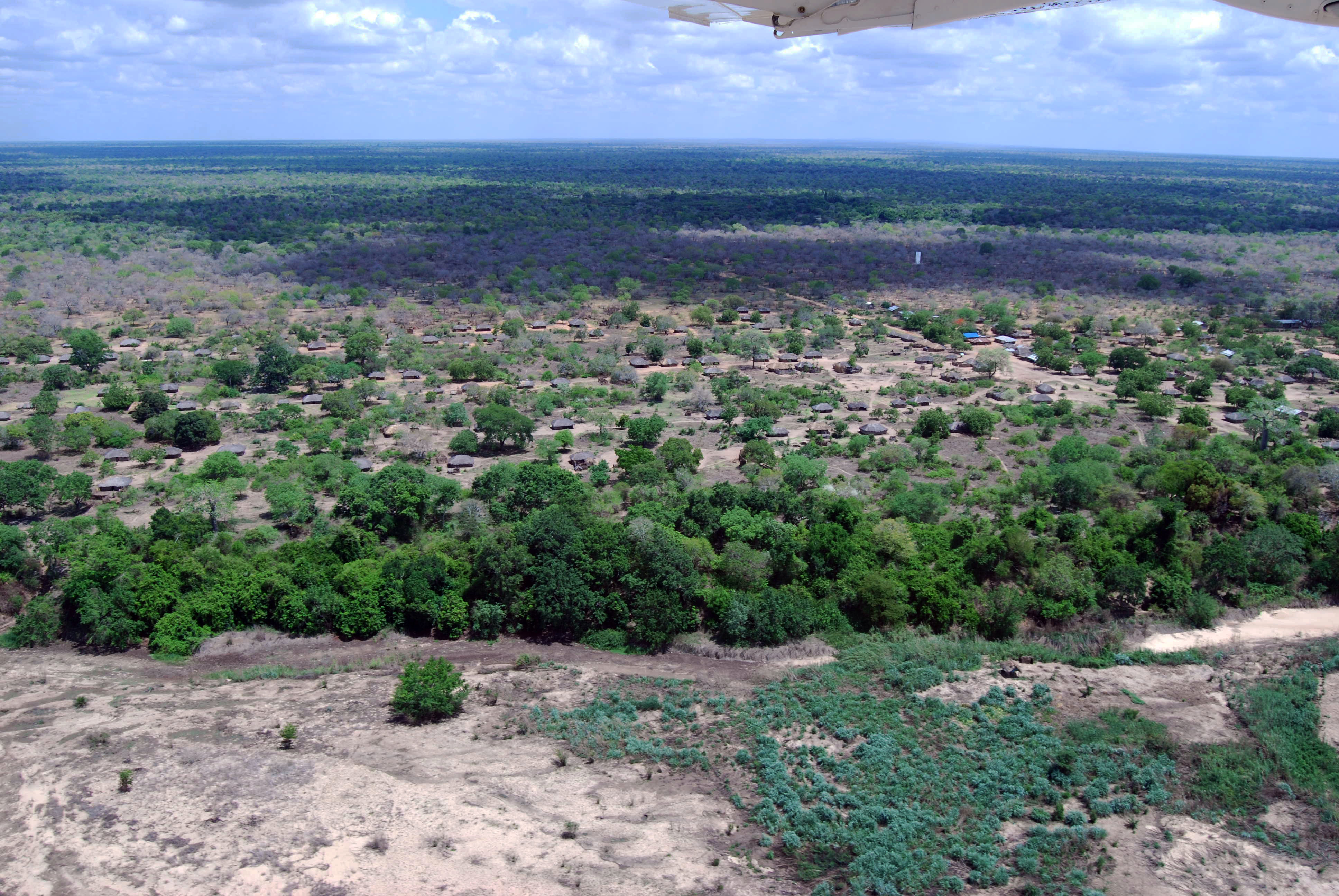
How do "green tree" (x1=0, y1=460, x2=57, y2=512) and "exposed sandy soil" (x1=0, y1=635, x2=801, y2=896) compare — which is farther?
"green tree" (x1=0, y1=460, x2=57, y2=512)

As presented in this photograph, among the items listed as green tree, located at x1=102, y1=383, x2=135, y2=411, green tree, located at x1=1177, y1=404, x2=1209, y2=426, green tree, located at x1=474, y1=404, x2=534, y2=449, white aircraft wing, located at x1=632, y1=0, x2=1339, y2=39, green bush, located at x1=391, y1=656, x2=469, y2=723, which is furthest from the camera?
green tree, located at x1=102, y1=383, x2=135, y2=411

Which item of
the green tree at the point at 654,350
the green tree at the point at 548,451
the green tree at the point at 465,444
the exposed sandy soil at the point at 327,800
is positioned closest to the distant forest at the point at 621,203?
the green tree at the point at 654,350

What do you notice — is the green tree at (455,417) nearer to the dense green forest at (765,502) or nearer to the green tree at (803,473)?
the dense green forest at (765,502)

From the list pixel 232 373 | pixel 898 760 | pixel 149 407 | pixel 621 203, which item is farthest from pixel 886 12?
pixel 621 203

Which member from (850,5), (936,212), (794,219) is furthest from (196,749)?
(936,212)

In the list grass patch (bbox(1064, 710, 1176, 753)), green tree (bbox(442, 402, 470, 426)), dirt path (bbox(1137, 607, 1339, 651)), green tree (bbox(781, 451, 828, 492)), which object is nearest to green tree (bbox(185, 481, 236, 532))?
green tree (bbox(442, 402, 470, 426))

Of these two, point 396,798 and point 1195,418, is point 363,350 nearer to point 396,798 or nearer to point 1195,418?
point 396,798

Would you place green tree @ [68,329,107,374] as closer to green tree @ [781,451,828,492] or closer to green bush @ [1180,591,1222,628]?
green tree @ [781,451,828,492]

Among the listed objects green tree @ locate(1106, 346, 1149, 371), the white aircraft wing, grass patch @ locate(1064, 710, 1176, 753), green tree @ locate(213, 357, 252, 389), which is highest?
the white aircraft wing
